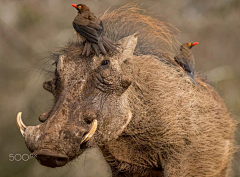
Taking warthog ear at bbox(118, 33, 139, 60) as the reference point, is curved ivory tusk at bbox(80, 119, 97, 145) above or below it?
below

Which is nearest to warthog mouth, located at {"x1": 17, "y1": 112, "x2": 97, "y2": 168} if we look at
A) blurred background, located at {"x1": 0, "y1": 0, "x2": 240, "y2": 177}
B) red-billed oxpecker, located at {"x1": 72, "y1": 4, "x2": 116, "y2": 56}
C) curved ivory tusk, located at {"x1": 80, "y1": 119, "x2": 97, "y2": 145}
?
curved ivory tusk, located at {"x1": 80, "y1": 119, "x2": 97, "y2": 145}

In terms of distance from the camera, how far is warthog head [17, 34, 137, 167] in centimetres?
169

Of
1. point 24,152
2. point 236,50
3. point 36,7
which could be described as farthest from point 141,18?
point 236,50

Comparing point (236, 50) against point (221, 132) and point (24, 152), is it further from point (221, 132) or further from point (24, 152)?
point (24, 152)

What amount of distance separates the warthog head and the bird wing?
0.36 feet

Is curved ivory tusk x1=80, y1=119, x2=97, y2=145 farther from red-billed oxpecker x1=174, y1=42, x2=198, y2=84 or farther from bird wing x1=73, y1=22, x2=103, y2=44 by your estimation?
red-billed oxpecker x1=174, y1=42, x2=198, y2=84

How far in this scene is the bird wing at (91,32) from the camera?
1.93 m

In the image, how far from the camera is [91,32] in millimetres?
1934

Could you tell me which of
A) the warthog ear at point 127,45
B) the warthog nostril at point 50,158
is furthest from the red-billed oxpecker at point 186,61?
the warthog nostril at point 50,158

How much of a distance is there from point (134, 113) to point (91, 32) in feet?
2.06

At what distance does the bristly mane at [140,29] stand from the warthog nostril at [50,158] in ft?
3.22

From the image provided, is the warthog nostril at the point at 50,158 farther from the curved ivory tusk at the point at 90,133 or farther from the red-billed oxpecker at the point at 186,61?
the red-billed oxpecker at the point at 186,61

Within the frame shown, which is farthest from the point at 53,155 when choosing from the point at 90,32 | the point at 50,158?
the point at 90,32

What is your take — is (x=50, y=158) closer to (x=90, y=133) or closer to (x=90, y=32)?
(x=90, y=133)
